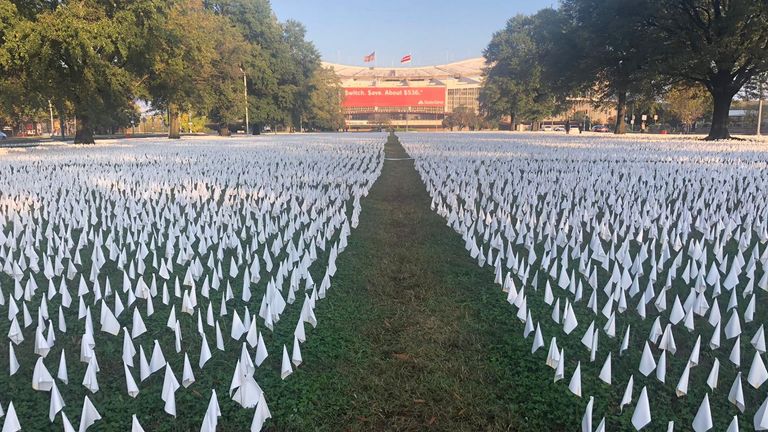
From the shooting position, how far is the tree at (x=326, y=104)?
72.2 metres

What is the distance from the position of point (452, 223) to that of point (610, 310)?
3.30 meters

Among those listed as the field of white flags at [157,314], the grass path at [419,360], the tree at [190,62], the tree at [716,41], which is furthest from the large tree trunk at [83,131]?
the tree at [716,41]

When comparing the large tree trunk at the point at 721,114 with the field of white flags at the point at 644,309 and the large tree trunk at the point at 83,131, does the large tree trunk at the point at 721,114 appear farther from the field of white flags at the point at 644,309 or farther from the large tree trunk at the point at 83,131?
the large tree trunk at the point at 83,131

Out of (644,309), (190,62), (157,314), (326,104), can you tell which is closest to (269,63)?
(190,62)

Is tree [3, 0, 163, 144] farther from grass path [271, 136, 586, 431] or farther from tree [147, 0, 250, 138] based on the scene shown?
grass path [271, 136, 586, 431]

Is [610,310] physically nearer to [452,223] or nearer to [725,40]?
[452,223]

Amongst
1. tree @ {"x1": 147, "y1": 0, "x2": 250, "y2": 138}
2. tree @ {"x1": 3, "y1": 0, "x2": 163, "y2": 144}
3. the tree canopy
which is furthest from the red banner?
tree @ {"x1": 3, "y1": 0, "x2": 163, "y2": 144}

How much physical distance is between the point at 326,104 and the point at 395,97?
72654 millimetres

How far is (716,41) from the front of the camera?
2439 centimetres

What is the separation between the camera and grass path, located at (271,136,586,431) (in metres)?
2.54

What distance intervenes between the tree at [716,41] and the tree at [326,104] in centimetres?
4355

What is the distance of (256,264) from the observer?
176 inches

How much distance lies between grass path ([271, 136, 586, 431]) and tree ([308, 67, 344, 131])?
60498 mm

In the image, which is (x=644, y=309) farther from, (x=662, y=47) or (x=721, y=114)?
(x=721, y=114)
